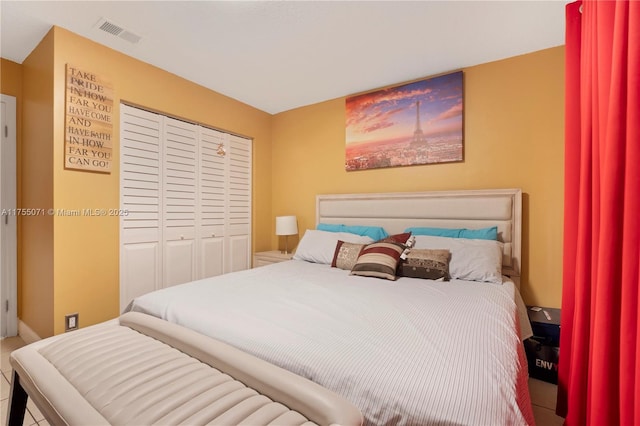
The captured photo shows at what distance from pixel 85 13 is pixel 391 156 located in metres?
2.80

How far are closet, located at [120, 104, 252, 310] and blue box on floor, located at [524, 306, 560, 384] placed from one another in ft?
9.91

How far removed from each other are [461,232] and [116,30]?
3.24m

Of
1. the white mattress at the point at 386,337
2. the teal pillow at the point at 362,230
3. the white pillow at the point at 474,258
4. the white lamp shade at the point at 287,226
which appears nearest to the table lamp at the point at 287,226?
the white lamp shade at the point at 287,226

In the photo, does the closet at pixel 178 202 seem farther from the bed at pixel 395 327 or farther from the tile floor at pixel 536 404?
the bed at pixel 395 327

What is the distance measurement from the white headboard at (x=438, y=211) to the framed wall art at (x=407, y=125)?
0.38 meters

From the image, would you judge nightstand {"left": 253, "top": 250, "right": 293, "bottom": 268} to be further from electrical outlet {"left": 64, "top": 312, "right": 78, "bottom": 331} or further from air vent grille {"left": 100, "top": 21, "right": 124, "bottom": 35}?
air vent grille {"left": 100, "top": 21, "right": 124, "bottom": 35}

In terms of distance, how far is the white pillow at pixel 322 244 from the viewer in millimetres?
2861

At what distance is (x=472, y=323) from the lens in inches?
52.3

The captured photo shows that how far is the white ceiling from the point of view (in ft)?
6.63

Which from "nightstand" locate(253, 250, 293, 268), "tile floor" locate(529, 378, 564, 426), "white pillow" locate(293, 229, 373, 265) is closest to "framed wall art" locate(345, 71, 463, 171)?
"white pillow" locate(293, 229, 373, 265)

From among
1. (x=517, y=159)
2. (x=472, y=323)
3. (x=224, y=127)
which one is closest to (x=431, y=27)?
(x=517, y=159)

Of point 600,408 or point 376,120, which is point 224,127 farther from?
point 600,408

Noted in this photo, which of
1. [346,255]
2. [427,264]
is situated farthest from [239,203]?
[427,264]

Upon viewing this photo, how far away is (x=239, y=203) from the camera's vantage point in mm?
3760
